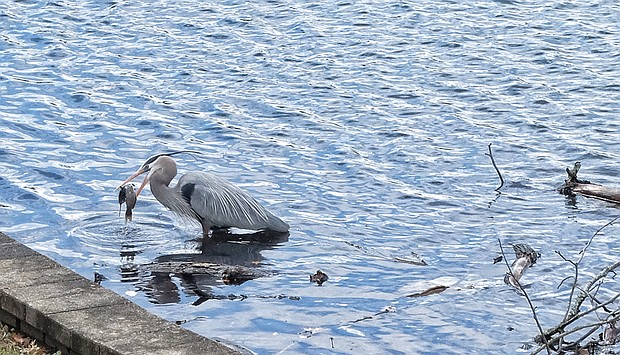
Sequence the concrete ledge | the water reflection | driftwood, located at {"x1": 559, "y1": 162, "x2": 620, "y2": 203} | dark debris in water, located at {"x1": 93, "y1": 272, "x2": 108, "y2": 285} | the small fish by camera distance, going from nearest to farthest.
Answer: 1. the concrete ledge
2. the water reflection
3. dark debris in water, located at {"x1": 93, "y1": 272, "x2": 108, "y2": 285}
4. the small fish
5. driftwood, located at {"x1": 559, "y1": 162, "x2": 620, "y2": 203}

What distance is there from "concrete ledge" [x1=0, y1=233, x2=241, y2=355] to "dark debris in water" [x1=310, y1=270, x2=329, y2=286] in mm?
2295

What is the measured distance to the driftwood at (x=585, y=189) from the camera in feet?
36.9

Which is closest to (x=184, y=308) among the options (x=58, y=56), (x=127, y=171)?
(x=127, y=171)

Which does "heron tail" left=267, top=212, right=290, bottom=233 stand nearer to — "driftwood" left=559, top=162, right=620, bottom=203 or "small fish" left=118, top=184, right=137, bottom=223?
"small fish" left=118, top=184, right=137, bottom=223

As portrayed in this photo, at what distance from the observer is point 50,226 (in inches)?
419

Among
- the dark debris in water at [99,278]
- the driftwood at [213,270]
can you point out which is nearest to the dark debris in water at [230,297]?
the driftwood at [213,270]

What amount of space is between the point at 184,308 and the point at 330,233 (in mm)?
2119

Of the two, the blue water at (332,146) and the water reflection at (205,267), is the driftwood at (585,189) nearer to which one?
the blue water at (332,146)

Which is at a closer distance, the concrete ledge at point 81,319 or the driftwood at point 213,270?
the concrete ledge at point 81,319

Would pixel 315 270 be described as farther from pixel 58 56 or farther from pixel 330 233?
pixel 58 56

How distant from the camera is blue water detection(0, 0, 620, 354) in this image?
29.2 ft

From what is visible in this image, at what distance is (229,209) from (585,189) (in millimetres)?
3275

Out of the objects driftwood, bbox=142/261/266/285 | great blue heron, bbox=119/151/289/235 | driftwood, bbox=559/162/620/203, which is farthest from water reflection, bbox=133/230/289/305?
driftwood, bbox=559/162/620/203

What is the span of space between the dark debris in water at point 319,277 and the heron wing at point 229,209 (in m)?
1.15
